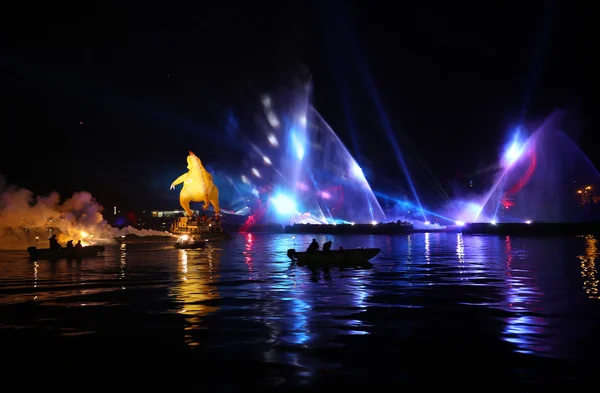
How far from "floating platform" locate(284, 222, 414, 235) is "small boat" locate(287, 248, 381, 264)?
2949 inches

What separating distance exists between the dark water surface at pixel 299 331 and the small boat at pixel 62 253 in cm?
1442

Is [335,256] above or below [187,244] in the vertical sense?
below

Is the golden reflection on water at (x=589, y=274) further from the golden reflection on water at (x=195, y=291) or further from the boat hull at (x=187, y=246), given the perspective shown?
the boat hull at (x=187, y=246)

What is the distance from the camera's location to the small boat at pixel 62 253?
42.6 metres

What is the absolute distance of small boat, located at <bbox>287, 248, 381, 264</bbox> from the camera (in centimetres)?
3588

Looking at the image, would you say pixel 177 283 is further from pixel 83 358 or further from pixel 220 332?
pixel 83 358

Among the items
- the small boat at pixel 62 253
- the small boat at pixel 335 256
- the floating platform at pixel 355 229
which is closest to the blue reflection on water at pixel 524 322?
the small boat at pixel 335 256

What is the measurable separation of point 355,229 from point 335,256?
80.9 meters

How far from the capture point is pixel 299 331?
50.0 feet

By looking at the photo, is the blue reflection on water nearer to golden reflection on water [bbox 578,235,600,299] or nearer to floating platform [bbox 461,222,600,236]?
golden reflection on water [bbox 578,235,600,299]

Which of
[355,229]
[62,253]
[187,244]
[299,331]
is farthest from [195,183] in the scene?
[299,331]

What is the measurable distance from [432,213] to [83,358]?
7251 inches

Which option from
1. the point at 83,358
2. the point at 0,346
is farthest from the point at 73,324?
the point at 83,358

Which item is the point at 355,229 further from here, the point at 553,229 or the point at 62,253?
the point at 62,253
